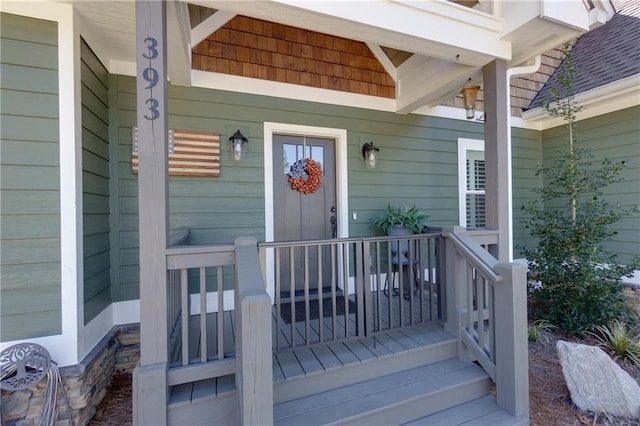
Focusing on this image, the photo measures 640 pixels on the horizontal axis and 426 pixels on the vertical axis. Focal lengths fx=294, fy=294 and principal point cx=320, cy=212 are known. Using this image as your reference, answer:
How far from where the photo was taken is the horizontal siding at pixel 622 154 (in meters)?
4.23

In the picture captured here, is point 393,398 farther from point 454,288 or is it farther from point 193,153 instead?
point 193,153

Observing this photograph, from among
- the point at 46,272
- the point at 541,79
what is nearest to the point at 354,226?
the point at 46,272

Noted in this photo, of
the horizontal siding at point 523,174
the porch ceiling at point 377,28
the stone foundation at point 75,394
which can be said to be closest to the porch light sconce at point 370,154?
the porch ceiling at point 377,28

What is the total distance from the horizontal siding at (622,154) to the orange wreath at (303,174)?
11.4 feet

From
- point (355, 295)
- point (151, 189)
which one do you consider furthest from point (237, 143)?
point (355, 295)

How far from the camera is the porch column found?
2760 mm

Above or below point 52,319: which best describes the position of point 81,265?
above

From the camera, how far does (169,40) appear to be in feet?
Answer: 7.98

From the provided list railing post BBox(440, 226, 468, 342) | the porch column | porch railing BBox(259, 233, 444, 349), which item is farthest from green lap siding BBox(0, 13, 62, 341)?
the porch column

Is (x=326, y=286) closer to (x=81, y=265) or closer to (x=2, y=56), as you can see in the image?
(x=81, y=265)

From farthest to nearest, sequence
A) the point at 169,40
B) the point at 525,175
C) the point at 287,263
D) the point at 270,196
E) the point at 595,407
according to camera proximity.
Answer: the point at 525,175 < the point at 287,263 < the point at 270,196 < the point at 169,40 < the point at 595,407

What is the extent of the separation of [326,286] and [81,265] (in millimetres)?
2608

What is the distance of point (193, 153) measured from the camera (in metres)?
3.19

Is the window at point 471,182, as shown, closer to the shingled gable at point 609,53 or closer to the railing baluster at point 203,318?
the shingled gable at point 609,53
